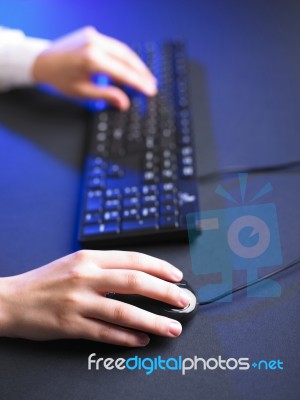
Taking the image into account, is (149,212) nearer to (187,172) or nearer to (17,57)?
(187,172)

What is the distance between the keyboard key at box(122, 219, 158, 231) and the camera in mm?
562

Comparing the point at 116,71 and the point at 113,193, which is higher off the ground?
the point at 116,71

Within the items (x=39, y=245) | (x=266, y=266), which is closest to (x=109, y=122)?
(x=39, y=245)

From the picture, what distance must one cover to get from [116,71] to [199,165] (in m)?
0.23

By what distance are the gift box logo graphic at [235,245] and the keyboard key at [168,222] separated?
2cm

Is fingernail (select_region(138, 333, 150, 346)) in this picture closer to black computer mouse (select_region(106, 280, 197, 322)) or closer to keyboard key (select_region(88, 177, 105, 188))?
black computer mouse (select_region(106, 280, 197, 322))

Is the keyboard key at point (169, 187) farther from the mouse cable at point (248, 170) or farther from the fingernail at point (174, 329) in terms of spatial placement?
the fingernail at point (174, 329)

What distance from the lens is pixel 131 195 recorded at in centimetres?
60

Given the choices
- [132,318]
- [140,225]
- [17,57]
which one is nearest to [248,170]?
[140,225]

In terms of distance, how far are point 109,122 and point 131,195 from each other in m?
0.18

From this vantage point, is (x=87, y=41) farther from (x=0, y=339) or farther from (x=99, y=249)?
(x=0, y=339)

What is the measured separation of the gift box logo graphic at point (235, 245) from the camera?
0.52m

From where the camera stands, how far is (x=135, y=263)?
0.50 metres

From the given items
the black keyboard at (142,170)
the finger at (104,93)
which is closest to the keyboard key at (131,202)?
the black keyboard at (142,170)
